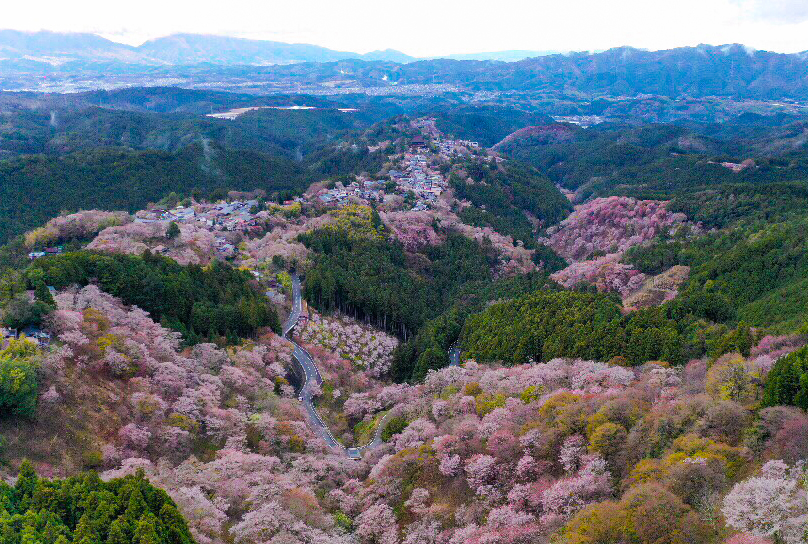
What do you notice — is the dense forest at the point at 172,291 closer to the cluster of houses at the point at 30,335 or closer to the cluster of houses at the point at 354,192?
the cluster of houses at the point at 30,335

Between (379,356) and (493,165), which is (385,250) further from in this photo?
(493,165)

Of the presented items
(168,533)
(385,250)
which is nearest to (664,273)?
(385,250)

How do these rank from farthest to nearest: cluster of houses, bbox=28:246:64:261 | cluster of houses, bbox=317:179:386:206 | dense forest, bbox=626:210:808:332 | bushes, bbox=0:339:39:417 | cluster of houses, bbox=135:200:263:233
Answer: cluster of houses, bbox=317:179:386:206
cluster of houses, bbox=135:200:263:233
cluster of houses, bbox=28:246:64:261
dense forest, bbox=626:210:808:332
bushes, bbox=0:339:39:417

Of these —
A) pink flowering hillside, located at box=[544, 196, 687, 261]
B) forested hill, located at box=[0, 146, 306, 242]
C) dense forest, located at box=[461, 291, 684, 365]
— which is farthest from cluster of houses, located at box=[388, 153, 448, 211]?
dense forest, located at box=[461, 291, 684, 365]

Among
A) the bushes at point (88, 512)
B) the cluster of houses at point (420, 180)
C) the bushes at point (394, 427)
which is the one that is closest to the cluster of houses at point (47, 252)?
the bushes at point (88, 512)

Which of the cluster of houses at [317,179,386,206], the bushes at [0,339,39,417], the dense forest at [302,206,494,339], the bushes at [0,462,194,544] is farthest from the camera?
the cluster of houses at [317,179,386,206]

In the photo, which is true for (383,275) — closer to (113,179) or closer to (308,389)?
(308,389)

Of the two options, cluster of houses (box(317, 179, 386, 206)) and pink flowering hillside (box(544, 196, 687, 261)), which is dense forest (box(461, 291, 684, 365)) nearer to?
pink flowering hillside (box(544, 196, 687, 261))

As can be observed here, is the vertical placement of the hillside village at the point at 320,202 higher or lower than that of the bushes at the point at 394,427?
higher
